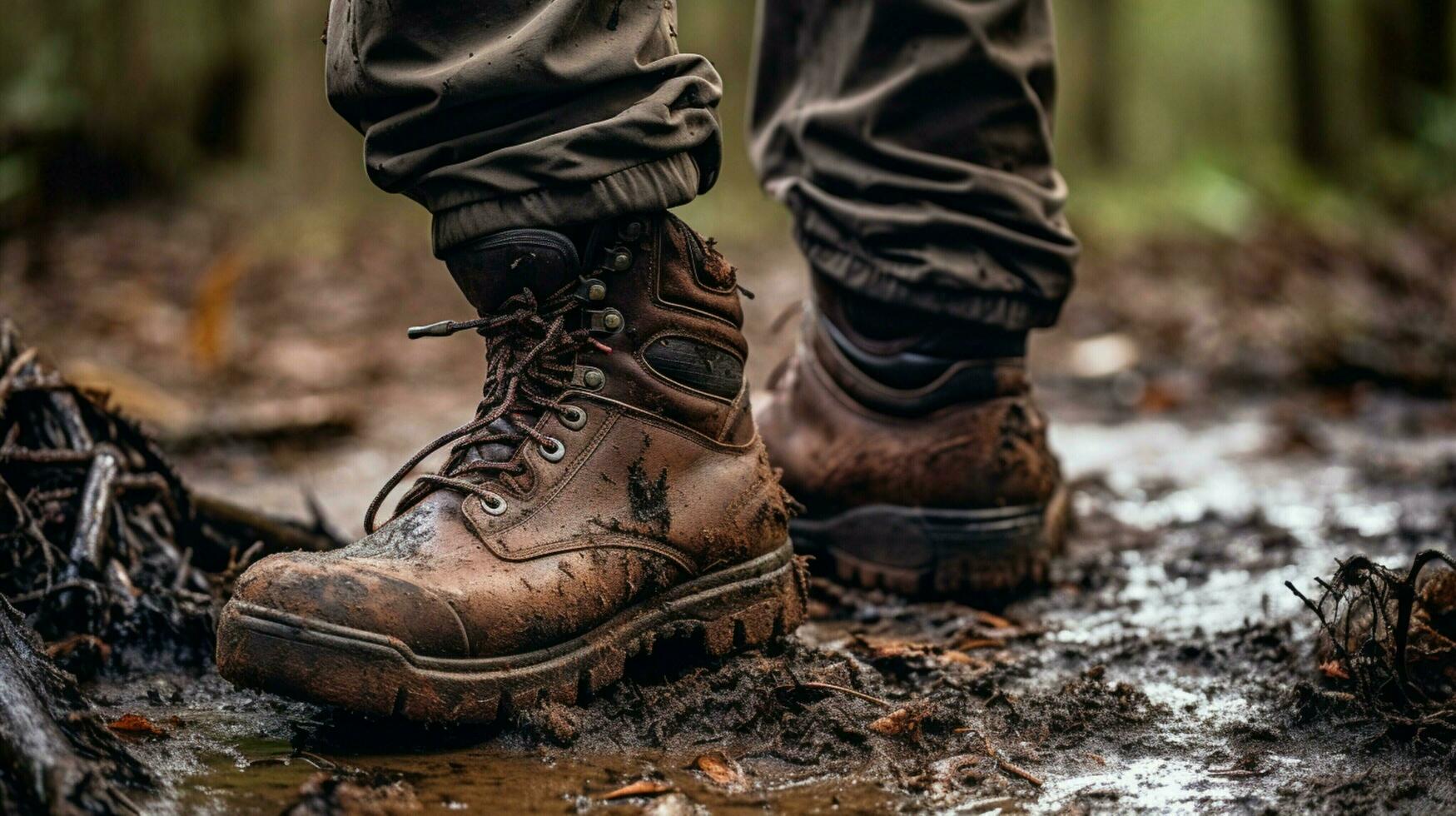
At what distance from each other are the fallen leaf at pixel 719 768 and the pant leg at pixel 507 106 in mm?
681

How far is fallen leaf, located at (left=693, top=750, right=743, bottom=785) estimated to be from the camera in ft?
4.37

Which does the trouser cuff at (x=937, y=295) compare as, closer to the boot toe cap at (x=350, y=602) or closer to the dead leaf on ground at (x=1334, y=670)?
the dead leaf on ground at (x=1334, y=670)

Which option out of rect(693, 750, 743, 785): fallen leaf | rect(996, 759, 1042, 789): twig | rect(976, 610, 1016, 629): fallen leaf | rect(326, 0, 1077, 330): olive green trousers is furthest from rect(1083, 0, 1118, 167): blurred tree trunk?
rect(693, 750, 743, 785): fallen leaf

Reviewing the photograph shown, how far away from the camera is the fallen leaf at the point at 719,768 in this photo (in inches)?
52.5

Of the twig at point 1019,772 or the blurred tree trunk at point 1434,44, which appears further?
the blurred tree trunk at point 1434,44

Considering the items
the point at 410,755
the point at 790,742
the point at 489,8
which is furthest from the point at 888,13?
the point at 410,755

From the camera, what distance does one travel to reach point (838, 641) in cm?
185

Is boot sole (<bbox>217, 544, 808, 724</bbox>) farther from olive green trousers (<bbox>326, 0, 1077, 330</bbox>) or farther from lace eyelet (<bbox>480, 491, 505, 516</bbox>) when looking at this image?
olive green trousers (<bbox>326, 0, 1077, 330</bbox>)

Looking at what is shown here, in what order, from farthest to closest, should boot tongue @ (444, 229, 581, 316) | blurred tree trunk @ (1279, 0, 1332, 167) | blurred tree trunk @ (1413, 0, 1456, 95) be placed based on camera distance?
blurred tree trunk @ (1279, 0, 1332, 167) < blurred tree trunk @ (1413, 0, 1456, 95) < boot tongue @ (444, 229, 581, 316)

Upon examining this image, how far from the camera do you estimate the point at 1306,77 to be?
13.6 meters

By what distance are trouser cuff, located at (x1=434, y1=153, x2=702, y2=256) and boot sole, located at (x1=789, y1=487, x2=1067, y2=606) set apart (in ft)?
2.84

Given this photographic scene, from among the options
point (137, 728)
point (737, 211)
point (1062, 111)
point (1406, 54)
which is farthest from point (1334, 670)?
point (1062, 111)

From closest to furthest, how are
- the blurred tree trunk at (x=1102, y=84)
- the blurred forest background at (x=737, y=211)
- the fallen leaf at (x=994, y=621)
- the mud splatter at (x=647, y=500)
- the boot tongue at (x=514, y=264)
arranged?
the boot tongue at (x=514, y=264) < the mud splatter at (x=647, y=500) < the fallen leaf at (x=994, y=621) < the blurred forest background at (x=737, y=211) < the blurred tree trunk at (x=1102, y=84)

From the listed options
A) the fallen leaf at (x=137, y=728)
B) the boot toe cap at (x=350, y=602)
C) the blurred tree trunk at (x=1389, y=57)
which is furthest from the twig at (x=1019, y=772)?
the blurred tree trunk at (x=1389, y=57)
